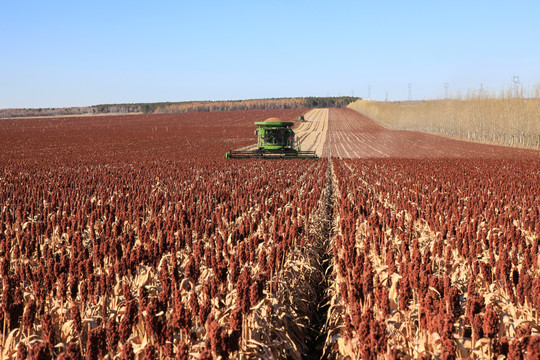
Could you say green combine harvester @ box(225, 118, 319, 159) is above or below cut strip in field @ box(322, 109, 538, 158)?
above

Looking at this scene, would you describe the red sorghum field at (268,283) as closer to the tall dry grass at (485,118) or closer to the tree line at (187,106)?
the tall dry grass at (485,118)

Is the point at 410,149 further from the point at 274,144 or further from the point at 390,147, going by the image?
the point at 274,144

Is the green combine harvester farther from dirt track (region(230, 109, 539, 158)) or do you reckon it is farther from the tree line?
the tree line

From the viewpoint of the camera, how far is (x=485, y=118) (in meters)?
47.0

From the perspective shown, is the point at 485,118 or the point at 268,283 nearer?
the point at 268,283

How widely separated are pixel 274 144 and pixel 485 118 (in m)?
31.5

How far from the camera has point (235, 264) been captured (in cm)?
Answer: 492

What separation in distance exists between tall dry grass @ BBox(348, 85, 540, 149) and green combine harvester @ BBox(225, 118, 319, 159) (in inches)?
1031

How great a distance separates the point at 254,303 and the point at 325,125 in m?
67.4

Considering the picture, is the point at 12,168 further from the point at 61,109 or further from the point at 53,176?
the point at 61,109

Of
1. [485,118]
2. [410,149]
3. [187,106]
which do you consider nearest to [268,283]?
[410,149]

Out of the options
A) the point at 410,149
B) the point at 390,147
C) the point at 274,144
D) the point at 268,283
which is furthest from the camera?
the point at 390,147

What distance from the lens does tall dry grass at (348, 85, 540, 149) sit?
41156 mm

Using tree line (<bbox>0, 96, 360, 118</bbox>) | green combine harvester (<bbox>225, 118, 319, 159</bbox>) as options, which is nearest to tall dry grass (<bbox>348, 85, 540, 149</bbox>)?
green combine harvester (<bbox>225, 118, 319, 159</bbox>)
